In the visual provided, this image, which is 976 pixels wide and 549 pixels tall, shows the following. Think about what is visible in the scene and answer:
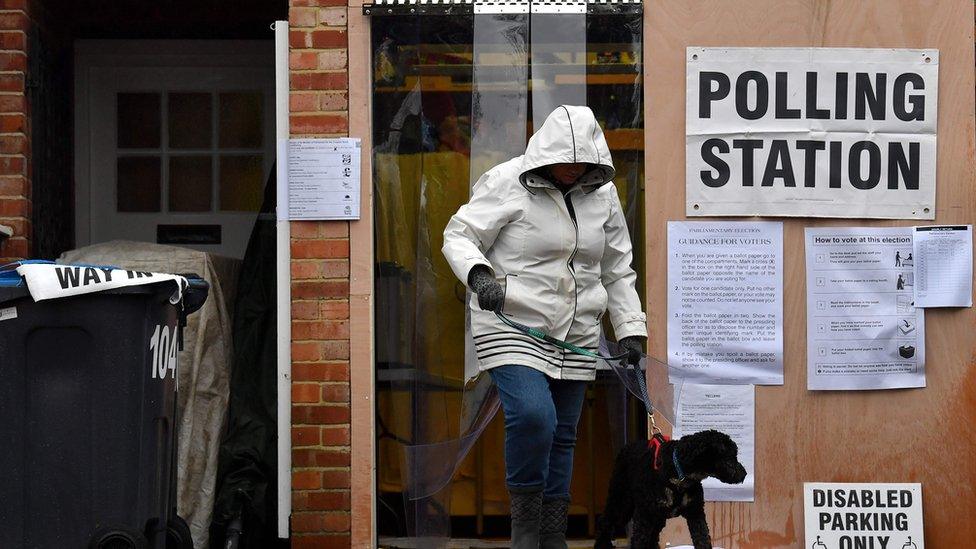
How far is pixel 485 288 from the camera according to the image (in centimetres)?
434

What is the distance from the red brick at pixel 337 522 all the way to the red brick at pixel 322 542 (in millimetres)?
31

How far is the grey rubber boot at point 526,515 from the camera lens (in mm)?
4570

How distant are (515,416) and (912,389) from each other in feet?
6.84

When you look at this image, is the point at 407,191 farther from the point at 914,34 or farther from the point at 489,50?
the point at 914,34

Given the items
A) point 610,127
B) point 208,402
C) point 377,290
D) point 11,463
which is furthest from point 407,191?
point 11,463

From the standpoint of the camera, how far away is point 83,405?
416 centimetres

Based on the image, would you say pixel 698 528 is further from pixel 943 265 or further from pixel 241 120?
pixel 241 120

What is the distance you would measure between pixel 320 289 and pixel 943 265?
2.77 meters

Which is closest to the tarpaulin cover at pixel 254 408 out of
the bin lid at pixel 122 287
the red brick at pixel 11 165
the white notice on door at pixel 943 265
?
the red brick at pixel 11 165

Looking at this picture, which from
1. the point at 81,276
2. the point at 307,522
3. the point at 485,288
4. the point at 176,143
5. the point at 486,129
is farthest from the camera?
the point at 176,143

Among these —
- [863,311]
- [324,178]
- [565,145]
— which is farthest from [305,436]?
[863,311]

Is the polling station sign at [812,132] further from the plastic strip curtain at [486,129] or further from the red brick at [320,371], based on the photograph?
the red brick at [320,371]

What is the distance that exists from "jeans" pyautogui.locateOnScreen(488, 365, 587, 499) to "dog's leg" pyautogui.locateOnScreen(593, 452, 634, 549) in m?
0.17

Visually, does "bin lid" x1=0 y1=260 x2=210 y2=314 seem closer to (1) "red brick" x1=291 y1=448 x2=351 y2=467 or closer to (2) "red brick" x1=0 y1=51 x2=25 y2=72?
(1) "red brick" x1=291 y1=448 x2=351 y2=467
